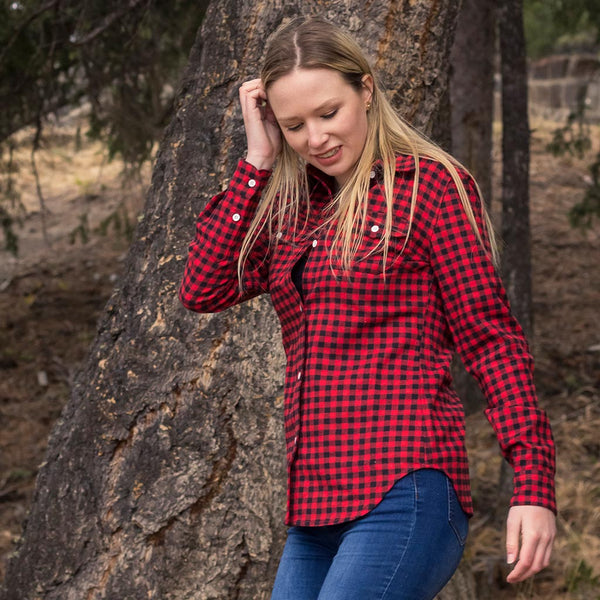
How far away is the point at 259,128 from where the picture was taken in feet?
8.02

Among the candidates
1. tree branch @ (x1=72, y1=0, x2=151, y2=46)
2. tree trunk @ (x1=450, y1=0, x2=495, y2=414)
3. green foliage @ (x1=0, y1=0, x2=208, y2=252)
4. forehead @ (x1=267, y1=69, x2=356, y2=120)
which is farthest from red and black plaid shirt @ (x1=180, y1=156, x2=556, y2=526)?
tree trunk @ (x1=450, y1=0, x2=495, y2=414)

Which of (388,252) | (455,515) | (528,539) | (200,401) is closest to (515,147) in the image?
(200,401)

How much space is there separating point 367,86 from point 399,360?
73 centimetres

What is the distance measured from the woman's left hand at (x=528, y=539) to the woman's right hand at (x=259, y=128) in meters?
1.14

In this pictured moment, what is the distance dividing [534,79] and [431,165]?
23004 millimetres

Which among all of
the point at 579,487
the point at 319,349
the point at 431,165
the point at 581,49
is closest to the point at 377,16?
the point at 431,165

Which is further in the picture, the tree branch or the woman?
the tree branch

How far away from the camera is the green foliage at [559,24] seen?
7840mm

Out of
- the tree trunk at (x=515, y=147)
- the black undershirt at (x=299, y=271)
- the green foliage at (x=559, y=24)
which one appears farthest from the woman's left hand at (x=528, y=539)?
the green foliage at (x=559, y=24)

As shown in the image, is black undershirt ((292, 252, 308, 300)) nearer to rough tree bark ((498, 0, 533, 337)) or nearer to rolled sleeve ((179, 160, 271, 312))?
rolled sleeve ((179, 160, 271, 312))

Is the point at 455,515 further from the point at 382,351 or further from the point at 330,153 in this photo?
the point at 330,153

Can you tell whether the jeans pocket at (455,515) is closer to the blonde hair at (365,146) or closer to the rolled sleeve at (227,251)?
the blonde hair at (365,146)

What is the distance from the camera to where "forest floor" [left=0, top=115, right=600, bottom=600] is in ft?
Answer: 17.1

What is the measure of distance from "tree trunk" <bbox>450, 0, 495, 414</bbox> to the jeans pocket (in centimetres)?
465
